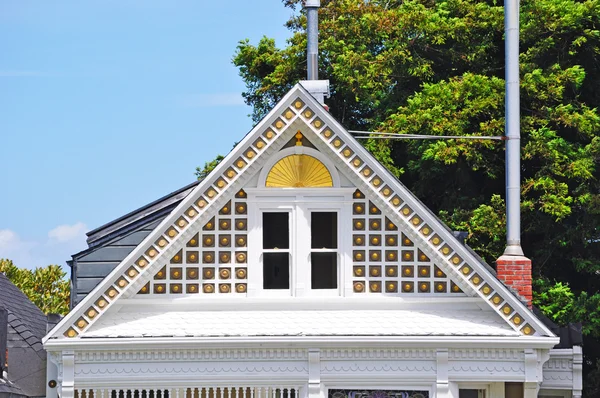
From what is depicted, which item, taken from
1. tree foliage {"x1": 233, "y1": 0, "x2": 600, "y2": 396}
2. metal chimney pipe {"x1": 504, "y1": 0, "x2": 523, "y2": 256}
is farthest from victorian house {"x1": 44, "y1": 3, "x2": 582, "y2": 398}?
tree foliage {"x1": 233, "y1": 0, "x2": 600, "y2": 396}

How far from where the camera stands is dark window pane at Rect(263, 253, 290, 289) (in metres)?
18.3

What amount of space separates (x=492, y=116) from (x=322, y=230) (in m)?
12.3

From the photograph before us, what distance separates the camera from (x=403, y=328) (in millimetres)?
17656

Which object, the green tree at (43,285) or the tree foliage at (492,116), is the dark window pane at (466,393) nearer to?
the tree foliage at (492,116)

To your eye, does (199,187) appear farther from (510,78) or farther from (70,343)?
(510,78)

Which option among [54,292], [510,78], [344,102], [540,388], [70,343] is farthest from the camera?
[54,292]

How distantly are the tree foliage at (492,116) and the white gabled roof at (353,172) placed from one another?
1016 centimetres


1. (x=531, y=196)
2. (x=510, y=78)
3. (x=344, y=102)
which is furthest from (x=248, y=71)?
(x=510, y=78)

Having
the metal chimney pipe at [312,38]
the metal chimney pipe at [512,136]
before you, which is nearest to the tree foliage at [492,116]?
the metal chimney pipe at [512,136]

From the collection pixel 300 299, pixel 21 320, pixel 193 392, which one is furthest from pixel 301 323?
pixel 21 320

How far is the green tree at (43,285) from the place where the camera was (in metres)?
41.2

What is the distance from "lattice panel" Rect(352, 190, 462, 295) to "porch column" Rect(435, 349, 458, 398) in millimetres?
1019

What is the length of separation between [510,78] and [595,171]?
→ 8989 millimetres

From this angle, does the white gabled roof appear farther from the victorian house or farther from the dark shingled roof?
the dark shingled roof
